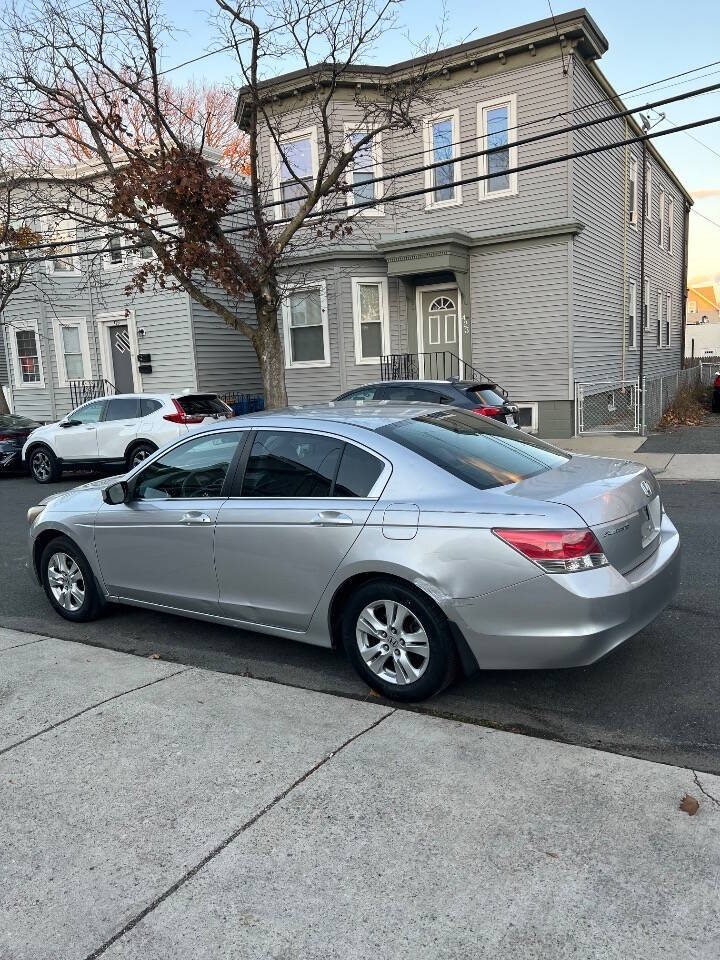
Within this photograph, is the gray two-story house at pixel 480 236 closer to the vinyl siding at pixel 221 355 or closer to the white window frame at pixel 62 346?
the vinyl siding at pixel 221 355

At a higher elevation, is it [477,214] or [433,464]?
[477,214]

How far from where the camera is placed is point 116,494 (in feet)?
17.3

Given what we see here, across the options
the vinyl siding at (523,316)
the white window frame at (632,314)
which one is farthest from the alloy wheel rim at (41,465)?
the white window frame at (632,314)

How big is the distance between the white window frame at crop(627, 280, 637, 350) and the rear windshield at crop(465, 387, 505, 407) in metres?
10.5

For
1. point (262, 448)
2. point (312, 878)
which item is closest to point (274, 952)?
point (312, 878)

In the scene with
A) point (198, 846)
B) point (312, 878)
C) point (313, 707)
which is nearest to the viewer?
point (312, 878)

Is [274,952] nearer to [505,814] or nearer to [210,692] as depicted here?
[505,814]

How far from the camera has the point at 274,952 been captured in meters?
2.37

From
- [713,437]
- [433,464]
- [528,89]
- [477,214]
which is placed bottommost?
[713,437]

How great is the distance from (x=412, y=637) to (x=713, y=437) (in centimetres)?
1389

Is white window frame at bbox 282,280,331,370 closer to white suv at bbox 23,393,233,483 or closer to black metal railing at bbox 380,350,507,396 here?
black metal railing at bbox 380,350,507,396

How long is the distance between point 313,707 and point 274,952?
5.69ft

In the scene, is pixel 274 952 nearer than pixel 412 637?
Yes

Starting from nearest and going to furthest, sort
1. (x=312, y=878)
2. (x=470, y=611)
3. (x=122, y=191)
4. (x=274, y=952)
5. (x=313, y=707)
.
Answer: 1. (x=274, y=952)
2. (x=312, y=878)
3. (x=470, y=611)
4. (x=313, y=707)
5. (x=122, y=191)
